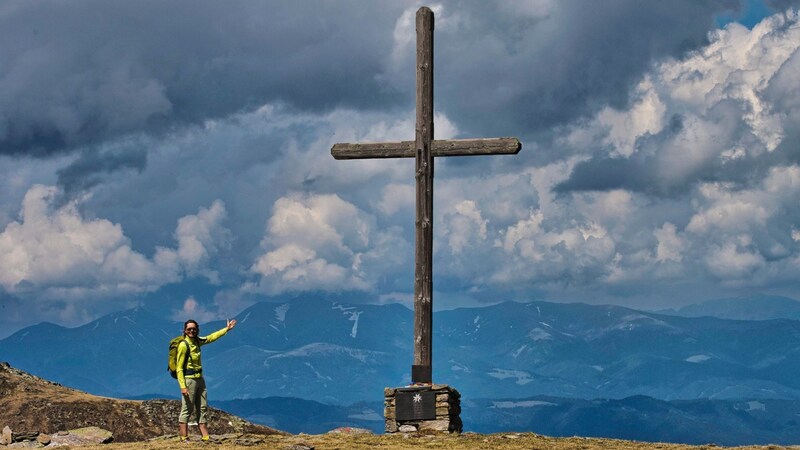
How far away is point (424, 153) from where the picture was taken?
3366 centimetres

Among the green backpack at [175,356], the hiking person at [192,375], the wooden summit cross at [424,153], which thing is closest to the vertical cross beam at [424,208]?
the wooden summit cross at [424,153]

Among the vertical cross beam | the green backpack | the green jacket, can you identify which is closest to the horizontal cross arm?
the vertical cross beam

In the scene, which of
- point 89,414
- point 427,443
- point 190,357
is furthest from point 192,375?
point 89,414

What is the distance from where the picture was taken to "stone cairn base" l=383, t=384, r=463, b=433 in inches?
1266

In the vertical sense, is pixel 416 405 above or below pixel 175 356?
below

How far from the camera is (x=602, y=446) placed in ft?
98.5

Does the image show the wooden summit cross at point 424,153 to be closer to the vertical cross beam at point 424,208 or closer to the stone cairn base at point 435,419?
the vertical cross beam at point 424,208

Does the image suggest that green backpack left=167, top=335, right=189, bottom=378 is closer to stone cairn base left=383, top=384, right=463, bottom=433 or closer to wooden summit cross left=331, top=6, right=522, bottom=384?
stone cairn base left=383, top=384, right=463, bottom=433

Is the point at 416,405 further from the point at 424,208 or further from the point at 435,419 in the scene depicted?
the point at 424,208

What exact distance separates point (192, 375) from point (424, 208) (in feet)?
29.2

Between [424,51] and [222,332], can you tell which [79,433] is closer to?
[222,332]

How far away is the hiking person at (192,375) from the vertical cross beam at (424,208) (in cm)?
605

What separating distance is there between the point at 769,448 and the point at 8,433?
25305 mm

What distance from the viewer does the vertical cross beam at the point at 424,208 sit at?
108 feet
